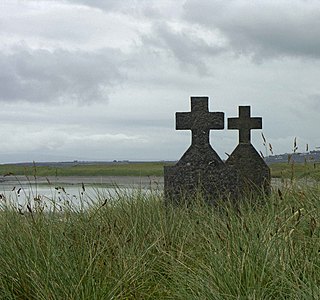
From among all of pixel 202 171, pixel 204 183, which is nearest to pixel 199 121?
pixel 202 171

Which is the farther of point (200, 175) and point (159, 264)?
point (200, 175)

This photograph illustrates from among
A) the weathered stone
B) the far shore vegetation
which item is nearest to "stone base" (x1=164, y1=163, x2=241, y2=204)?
the weathered stone

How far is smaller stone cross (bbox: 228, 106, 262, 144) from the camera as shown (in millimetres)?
10453

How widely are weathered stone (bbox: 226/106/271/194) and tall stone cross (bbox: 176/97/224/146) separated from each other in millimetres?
864

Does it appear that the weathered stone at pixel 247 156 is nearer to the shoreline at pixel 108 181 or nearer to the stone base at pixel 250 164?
the stone base at pixel 250 164

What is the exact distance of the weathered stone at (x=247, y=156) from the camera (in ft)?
33.2

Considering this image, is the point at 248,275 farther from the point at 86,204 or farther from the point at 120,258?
the point at 86,204

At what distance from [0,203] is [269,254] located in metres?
3.54

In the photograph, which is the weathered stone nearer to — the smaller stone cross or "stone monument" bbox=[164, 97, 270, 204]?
the smaller stone cross

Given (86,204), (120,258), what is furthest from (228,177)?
(120,258)

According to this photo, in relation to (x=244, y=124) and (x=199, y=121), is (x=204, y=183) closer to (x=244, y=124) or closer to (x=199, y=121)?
(x=199, y=121)

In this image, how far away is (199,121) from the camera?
31.1 ft

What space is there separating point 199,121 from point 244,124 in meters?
1.28

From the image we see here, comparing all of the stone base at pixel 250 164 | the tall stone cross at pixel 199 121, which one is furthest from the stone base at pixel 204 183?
the stone base at pixel 250 164
